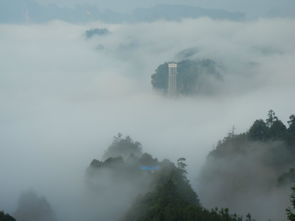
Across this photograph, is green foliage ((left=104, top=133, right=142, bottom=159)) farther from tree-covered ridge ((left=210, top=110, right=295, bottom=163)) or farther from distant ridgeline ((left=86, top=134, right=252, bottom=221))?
tree-covered ridge ((left=210, top=110, right=295, bottom=163))

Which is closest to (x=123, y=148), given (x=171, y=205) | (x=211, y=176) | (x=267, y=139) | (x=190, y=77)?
(x=211, y=176)

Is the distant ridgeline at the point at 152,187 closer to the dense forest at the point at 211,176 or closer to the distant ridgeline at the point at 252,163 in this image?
the dense forest at the point at 211,176

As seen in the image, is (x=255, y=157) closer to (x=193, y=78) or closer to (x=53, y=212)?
(x=53, y=212)

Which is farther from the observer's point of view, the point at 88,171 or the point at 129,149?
the point at 129,149

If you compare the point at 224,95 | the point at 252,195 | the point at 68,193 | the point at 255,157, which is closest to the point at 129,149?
the point at 68,193

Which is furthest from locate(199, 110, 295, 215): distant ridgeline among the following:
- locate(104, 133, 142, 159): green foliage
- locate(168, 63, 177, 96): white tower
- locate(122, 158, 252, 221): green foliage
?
locate(168, 63, 177, 96): white tower

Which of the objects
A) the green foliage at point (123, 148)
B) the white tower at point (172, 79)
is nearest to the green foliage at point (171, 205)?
the green foliage at point (123, 148)
